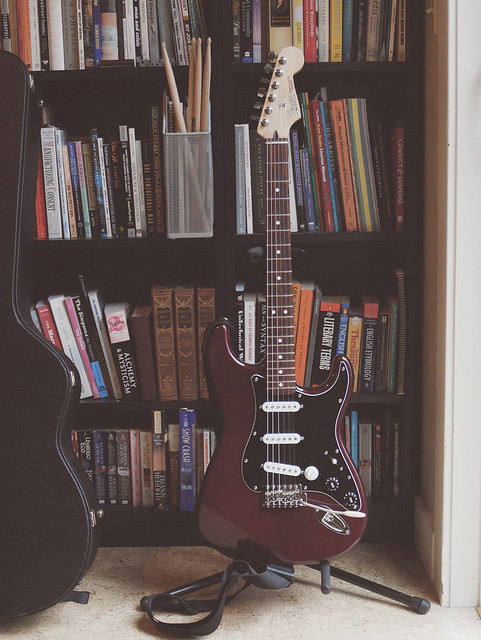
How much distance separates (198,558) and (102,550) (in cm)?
25

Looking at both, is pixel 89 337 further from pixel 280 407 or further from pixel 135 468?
pixel 280 407

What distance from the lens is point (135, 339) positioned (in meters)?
1.78

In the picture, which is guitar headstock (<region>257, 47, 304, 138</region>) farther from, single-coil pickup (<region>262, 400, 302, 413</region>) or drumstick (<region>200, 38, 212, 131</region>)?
single-coil pickup (<region>262, 400, 302, 413</region>)

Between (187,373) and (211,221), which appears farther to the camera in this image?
(187,373)

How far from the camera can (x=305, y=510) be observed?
→ 1549 millimetres

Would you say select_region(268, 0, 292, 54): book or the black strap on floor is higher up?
select_region(268, 0, 292, 54): book

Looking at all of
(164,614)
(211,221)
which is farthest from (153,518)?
(211,221)

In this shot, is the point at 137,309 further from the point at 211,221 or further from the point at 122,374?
the point at 211,221

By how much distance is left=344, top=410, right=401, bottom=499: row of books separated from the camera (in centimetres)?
184

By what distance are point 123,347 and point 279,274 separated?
461mm

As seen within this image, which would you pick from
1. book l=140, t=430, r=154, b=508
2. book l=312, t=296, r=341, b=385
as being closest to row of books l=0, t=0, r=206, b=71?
book l=312, t=296, r=341, b=385

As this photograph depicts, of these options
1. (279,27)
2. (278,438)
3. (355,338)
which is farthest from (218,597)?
(279,27)

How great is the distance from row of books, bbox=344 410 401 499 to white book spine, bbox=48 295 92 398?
655mm

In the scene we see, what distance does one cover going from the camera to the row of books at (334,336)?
1.75m
